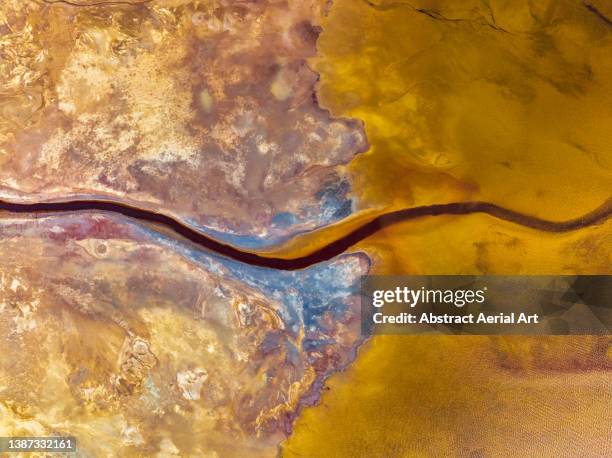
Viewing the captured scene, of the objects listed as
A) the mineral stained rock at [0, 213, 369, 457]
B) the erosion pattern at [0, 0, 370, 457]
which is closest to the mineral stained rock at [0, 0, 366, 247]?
the erosion pattern at [0, 0, 370, 457]

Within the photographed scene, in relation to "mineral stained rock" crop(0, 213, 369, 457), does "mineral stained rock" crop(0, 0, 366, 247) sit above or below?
above

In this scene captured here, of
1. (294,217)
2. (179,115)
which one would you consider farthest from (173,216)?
(294,217)

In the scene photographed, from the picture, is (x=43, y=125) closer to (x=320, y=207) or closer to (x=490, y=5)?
(x=320, y=207)

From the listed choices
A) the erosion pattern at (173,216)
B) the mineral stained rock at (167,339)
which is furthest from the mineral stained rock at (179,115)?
the mineral stained rock at (167,339)

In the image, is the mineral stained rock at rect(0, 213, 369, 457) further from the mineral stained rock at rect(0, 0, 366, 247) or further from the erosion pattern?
the mineral stained rock at rect(0, 0, 366, 247)

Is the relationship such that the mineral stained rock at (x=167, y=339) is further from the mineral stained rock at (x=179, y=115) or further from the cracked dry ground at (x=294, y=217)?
the mineral stained rock at (x=179, y=115)

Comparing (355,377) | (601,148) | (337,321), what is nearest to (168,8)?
(337,321)

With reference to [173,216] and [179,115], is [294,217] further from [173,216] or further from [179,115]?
[179,115]
